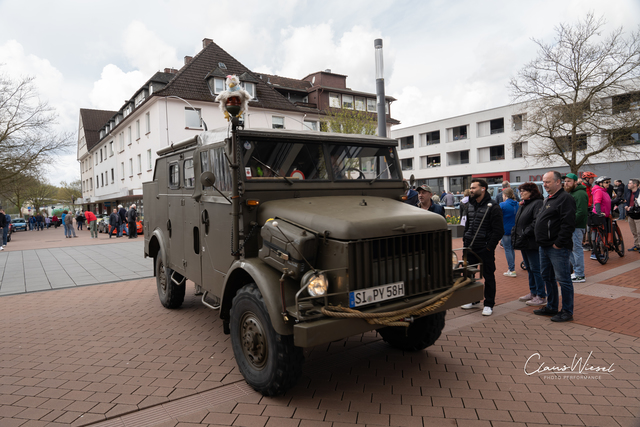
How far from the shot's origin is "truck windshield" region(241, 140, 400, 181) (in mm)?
4348

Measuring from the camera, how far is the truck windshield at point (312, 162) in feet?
14.3

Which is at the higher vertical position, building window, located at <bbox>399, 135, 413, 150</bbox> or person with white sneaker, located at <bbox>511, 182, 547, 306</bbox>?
building window, located at <bbox>399, 135, 413, 150</bbox>

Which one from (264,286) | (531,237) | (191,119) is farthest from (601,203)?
(191,119)

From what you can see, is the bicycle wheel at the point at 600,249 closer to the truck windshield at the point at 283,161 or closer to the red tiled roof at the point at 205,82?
the truck windshield at the point at 283,161

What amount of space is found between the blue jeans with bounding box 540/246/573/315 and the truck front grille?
2.26 metres

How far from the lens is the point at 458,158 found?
156 ft

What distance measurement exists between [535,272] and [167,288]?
5.77 m

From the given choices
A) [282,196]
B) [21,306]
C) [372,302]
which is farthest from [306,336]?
[21,306]

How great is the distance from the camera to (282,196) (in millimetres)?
4363

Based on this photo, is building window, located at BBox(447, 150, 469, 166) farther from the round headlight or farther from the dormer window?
the round headlight

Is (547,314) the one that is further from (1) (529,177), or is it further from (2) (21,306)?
(1) (529,177)

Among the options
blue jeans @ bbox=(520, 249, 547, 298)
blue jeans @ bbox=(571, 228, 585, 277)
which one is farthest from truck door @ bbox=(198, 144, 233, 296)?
blue jeans @ bbox=(571, 228, 585, 277)

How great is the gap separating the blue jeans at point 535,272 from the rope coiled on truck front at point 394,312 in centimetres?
287

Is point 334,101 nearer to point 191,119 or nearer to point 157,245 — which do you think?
point 191,119
